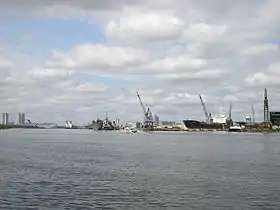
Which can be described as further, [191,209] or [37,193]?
[37,193]

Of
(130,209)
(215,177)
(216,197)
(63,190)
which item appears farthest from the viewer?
(215,177)

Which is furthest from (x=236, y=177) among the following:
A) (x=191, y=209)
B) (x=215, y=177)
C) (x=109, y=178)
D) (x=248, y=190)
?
(x=191, y=209)

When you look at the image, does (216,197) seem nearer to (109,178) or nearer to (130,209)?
(130,209)

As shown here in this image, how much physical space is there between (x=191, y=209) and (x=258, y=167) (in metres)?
38.6

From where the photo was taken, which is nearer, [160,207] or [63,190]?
[160,207]

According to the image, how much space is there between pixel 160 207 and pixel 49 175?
24.7 meters

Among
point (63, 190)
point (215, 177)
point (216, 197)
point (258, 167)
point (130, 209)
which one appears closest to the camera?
point (130, 209)

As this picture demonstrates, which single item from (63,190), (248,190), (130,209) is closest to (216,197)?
(248,190)

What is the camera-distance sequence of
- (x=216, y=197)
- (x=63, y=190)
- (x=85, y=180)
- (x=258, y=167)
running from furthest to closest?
(x=258, y=167)
(x=85, y=180)
(x=63, y=190)
(x=216, y=197)

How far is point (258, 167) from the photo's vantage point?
7581 cm

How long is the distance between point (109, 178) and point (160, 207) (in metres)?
Answer: 19.6

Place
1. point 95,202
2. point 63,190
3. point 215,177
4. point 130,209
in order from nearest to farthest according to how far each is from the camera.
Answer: point 130,209 → point 95,202 → point 63,190 → point 215,177

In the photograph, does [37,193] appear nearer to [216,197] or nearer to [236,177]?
[216,197]

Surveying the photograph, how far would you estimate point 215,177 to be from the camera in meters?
60.5
